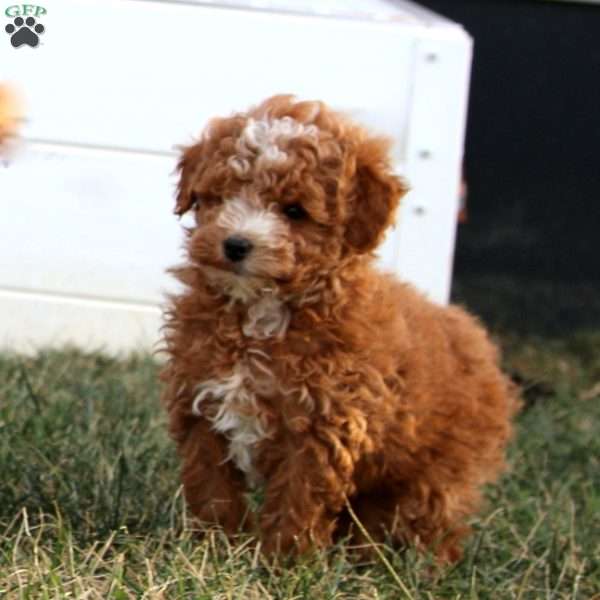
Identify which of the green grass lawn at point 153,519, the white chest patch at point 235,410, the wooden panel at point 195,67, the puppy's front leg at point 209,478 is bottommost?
the green grass lawn at point 153,519

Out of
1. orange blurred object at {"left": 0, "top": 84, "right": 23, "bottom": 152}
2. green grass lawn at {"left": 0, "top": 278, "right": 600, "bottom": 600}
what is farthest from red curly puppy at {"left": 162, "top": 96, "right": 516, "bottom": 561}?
orange blurred object at {"left": 0, "top": 84, "right": 23, "bottom": 152}

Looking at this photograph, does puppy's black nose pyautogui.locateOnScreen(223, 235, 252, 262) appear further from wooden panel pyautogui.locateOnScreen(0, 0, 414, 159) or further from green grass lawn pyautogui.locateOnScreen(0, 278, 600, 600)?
wooden panel pyautogui.locateOnScreen(0, 0, 414, 159)

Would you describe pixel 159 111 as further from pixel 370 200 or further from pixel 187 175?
pixel 370 200

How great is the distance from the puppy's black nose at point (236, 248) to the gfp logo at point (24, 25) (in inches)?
80.0

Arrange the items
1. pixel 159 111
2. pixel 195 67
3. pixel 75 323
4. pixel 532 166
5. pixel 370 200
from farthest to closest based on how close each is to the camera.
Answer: pixel 532 166
pixel 75 323
pixel 159 111
pixel 195 67
pixel 370 200

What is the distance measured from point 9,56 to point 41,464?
7.15 ft

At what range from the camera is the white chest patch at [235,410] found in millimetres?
4965

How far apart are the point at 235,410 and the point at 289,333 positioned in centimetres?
28

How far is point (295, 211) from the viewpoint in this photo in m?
4.92

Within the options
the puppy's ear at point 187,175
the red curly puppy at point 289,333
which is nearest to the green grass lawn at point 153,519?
the red curly puppy at point 289,333

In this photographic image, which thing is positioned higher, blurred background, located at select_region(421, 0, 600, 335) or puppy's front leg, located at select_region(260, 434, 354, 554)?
blurred background, located at select_region(421, 0, 600, 335)

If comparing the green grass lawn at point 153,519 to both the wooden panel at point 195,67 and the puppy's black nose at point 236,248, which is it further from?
the wooden panel at point 195,67

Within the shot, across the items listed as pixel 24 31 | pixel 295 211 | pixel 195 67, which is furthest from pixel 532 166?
pixel 295 211

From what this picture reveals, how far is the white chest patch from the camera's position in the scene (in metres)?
4.96
